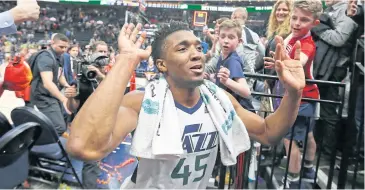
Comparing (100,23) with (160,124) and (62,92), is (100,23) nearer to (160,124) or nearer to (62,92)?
(62,92)

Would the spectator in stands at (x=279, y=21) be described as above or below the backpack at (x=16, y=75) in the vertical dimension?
above

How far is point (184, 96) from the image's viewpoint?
1.31 metres

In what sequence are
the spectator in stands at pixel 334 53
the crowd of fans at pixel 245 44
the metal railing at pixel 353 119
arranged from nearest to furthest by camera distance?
the crowd of fans at pixel 245 44
the metal railing at pixel 353 119
the spectator in stands at pixel 334 53

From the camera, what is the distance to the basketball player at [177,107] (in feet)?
3.47

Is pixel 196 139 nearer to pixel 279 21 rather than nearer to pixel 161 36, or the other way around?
pixel 161 36

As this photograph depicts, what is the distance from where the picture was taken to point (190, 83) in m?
1.23

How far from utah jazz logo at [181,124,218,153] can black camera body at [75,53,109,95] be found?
19.2 inches

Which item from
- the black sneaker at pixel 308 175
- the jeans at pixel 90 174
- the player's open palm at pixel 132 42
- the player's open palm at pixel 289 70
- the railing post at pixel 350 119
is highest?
the player's open palm at pixel 132 42

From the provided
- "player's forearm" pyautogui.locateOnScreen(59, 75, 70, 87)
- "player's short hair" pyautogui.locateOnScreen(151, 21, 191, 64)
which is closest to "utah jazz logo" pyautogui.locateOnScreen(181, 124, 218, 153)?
"player's short hair" pyautogui.locateOnScreen(151, 21, 191, 64)

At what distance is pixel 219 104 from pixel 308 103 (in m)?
1.06

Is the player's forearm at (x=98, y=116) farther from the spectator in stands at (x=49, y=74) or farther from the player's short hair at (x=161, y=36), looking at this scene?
the spectator in stands at (x=49, y=74)

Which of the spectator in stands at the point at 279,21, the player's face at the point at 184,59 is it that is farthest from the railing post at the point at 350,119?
the player's face at the point at 184,59

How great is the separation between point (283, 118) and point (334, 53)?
1.43m

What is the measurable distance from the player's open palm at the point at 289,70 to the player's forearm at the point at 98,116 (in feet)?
1.83
